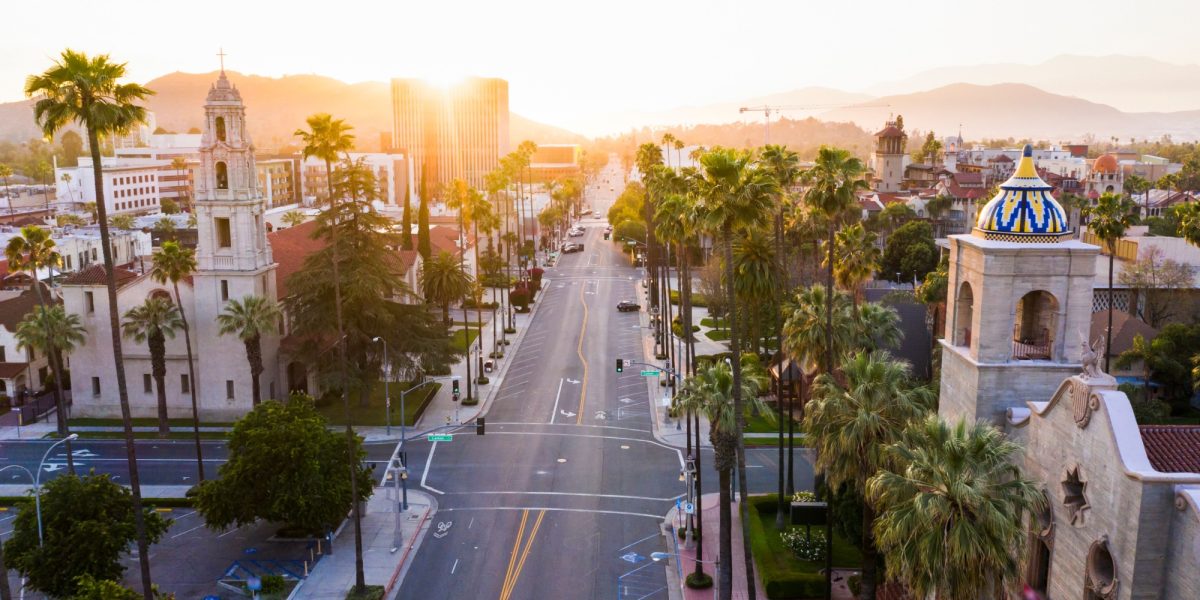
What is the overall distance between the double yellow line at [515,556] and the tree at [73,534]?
14383 millimetres

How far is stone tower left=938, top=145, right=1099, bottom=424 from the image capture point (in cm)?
2789

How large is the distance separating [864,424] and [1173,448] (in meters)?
8.61

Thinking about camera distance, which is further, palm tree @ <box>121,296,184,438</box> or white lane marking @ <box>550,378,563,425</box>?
white lane marking @ <box>550,378,563,425</box>

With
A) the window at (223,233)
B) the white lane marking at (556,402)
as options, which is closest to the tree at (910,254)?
the white lane marking at (556,402)

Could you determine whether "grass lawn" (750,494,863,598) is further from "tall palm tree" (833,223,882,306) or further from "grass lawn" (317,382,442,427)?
"grass lawn" (317,382,442,427)

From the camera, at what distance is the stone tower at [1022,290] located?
27.9 meters

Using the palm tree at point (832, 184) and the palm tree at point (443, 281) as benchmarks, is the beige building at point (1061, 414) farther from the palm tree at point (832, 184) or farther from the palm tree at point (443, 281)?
the palm tree at point (443, 281)

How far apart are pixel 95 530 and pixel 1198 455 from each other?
123 feet

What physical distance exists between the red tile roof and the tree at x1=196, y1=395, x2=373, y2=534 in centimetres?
2958

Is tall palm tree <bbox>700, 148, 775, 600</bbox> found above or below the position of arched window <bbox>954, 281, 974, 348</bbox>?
above

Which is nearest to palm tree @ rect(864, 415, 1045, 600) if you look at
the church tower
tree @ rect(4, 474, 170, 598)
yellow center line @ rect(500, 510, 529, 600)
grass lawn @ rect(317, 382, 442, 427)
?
yellow center line @ rect(500, 510, 529, 600)

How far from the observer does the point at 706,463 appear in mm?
52844

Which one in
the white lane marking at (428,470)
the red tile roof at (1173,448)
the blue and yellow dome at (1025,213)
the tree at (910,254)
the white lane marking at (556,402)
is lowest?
the white lane marking at (428,470)

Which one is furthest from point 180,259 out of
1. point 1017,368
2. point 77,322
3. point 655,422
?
point 1017,368
